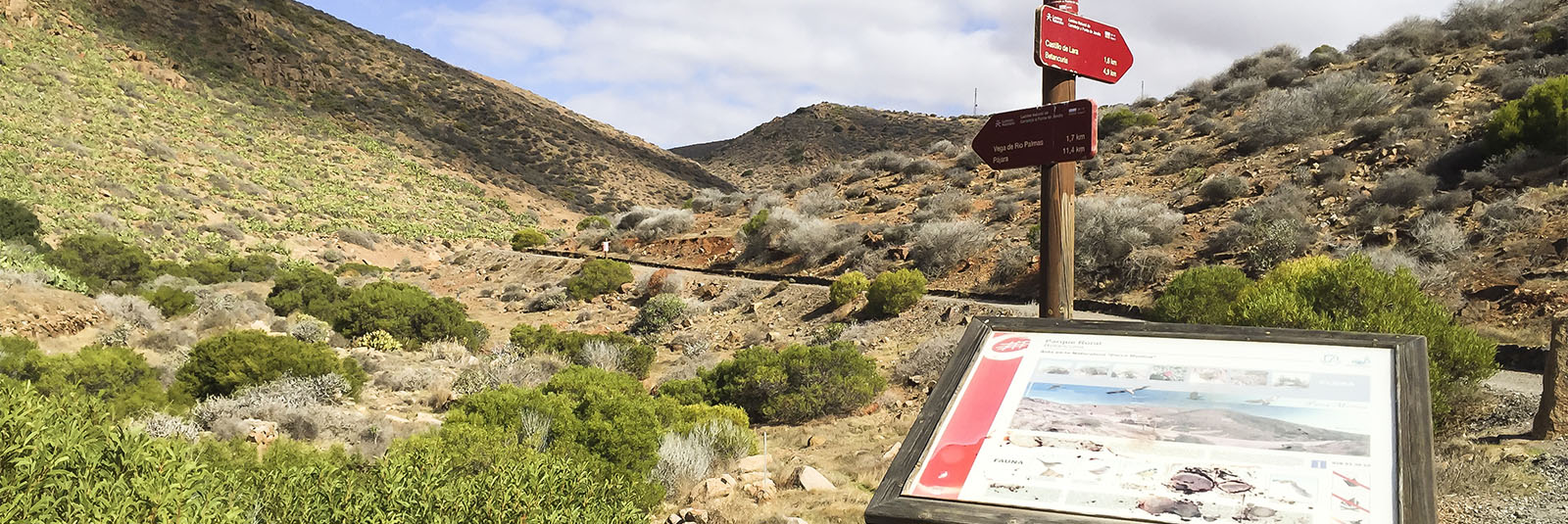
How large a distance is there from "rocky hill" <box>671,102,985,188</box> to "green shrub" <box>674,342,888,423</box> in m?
54.1

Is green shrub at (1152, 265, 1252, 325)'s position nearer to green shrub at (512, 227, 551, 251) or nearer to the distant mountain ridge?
green shrub at (512, 227, 551, 251)

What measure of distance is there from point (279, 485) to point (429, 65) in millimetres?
68211

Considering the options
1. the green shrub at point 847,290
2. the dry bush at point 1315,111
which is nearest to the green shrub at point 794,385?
the green shrub at point 847,290

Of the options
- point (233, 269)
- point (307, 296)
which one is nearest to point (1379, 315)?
point (307, 296)

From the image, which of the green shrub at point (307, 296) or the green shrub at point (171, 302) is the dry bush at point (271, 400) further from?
the green shrub at point (171, 302)

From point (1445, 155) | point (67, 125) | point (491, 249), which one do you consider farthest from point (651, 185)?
point (1445, 155)

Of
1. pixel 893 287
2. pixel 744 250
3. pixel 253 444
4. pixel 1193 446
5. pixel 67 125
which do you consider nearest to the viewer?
pixel 1193 446

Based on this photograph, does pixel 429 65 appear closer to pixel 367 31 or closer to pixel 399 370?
pixel 367 31

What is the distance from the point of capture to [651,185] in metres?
60.2

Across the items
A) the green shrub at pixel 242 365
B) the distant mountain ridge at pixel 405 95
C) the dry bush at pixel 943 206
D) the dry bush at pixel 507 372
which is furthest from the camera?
the distant mountain ridge at pixel 405 95

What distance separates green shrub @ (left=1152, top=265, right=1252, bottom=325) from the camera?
11422mm

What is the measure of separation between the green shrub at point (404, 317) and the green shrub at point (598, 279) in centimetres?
A: 562

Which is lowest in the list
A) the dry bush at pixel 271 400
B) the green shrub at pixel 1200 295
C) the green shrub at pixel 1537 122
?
the dry bush at pixel 271 400

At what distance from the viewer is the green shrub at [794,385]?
35.1ft
